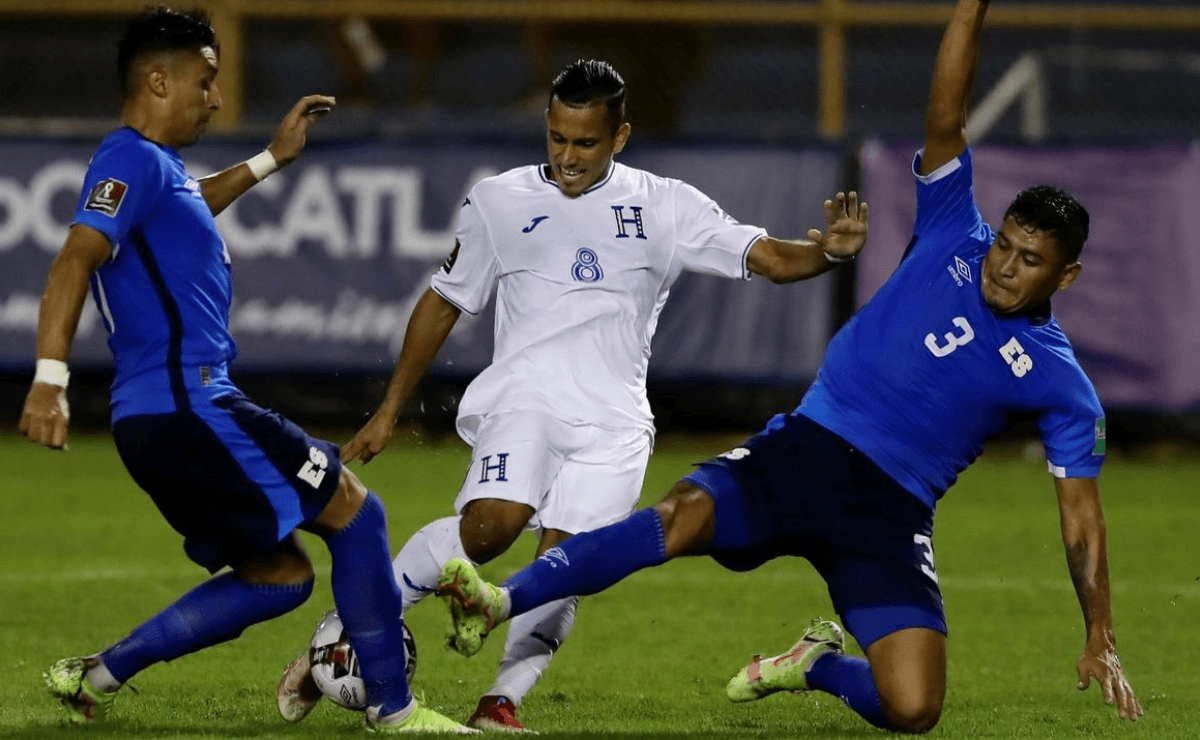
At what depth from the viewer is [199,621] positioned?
544cm

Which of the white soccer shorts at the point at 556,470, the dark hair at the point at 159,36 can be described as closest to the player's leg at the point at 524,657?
the white soccer shorts at the point at 556,470

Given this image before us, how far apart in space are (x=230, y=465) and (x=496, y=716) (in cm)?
113

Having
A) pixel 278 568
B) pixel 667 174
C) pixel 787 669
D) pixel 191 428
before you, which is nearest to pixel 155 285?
pixel 191 428

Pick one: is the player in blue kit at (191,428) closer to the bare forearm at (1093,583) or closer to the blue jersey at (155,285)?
the blue jersey at (155,285)

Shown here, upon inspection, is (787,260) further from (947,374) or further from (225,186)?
(225,186)

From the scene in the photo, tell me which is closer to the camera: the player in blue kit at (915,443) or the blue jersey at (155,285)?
the blue jersey at (155,285)

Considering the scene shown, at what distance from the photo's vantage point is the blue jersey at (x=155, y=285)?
512 centimetres

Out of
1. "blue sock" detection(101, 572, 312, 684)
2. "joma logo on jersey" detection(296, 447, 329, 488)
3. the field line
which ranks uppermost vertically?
"joma logo on jersey" detection(296, 447, 329, 488)

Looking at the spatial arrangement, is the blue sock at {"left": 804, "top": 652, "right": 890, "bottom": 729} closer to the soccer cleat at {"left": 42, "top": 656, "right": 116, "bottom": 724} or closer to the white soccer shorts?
the white soccer shorts

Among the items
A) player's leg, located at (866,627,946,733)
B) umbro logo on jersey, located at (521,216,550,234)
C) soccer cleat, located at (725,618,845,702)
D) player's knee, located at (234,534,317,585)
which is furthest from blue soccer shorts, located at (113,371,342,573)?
player's leg, located at (866,627,946,733)

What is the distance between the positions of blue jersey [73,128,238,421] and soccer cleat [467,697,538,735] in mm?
1298

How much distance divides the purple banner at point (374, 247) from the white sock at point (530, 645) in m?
7.28

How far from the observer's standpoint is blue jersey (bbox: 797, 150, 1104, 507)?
5793 millimetres

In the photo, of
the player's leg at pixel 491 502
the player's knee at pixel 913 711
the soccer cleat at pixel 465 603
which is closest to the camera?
the soccer cleat at pixel 465 603
